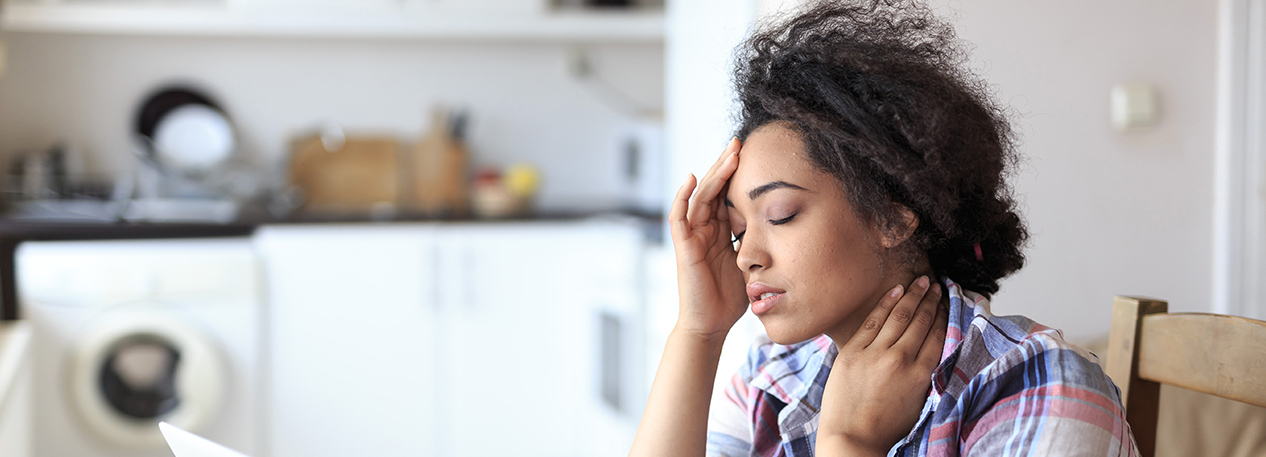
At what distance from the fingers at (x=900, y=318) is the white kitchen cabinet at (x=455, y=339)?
1.74m

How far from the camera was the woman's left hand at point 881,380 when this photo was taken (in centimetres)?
81

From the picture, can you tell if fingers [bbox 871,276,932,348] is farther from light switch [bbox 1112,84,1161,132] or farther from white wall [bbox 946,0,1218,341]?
light switch [bbox 1112,84,1161,132]

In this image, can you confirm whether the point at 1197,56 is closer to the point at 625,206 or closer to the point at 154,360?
the point at 625,206

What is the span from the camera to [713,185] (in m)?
0.95

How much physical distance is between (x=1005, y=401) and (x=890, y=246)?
18 cm

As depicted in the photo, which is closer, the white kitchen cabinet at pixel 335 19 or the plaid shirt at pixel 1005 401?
the plaid shirt at pixel 1005 401

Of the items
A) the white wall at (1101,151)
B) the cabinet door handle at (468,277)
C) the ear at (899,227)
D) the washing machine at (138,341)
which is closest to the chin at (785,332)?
the ear at (899,227)

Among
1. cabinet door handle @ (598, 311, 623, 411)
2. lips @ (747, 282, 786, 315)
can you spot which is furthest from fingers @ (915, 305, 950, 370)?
cabinet door handle @ (598, 311, 623, 411)

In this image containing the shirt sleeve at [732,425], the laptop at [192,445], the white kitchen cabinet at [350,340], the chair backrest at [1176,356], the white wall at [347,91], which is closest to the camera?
the laptop at [192,445]

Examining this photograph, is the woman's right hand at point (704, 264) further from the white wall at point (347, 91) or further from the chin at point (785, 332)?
the white wall at point (347, 91)

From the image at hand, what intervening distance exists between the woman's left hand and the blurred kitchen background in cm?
84

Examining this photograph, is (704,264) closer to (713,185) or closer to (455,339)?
(713,185)

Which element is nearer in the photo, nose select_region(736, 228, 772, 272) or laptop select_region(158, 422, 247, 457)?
laptop select_region(158, 422, 247, 457)

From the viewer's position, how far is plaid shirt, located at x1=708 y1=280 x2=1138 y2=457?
698mm
